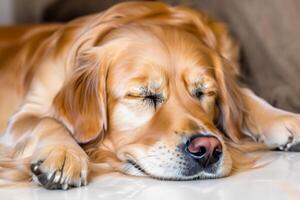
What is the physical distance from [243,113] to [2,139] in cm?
70

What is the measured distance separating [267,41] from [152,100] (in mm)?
573

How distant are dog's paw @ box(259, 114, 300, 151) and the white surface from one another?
24cm

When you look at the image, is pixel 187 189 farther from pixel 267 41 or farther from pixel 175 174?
pixel 267 41

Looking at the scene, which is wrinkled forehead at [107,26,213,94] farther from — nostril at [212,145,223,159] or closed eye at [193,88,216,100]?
nostril at [212,145,223,159]

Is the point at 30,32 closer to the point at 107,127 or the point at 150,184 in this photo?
the point at 107,127

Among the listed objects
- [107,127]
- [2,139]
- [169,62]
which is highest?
[169,62]

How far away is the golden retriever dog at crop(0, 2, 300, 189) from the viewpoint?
158cm

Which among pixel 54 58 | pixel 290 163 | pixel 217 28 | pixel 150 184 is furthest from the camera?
pixel 217 28

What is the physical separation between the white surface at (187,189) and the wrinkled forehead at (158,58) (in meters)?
0.28

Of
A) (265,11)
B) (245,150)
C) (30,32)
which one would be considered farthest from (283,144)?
(30,32)

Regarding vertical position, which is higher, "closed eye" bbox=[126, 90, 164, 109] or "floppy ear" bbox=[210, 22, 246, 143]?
"closed eye" bbox=[126, 90, 164, 109]

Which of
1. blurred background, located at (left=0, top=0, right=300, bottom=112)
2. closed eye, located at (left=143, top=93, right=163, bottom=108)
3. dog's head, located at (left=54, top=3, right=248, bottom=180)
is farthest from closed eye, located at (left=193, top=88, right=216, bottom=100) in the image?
blurred background, located at (left=0, top=0, right=300, bottom=112)

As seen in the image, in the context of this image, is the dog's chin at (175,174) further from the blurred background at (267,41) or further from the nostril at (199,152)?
the blurred background at (267,41)

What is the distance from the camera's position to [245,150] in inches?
74.9
